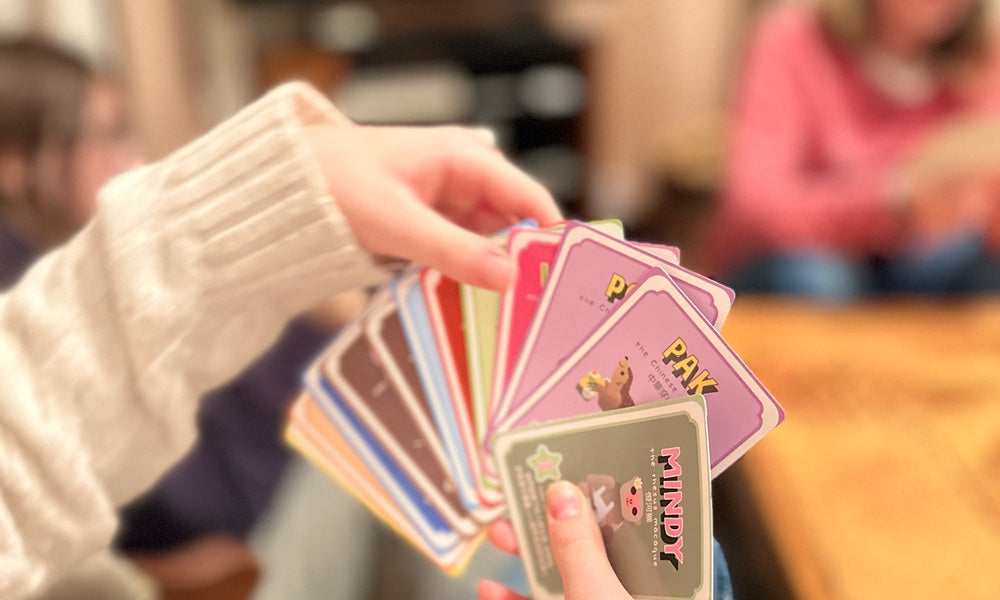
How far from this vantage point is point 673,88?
3.02 meters

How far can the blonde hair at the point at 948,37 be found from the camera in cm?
150

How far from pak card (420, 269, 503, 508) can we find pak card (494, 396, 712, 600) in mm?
54

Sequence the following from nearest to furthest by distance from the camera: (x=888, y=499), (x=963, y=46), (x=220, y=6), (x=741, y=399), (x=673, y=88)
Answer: (x=741, y=399) < (x=888, y=499) < (x=963, y=46) < (x=220, y=6) < (x=673, y=88)

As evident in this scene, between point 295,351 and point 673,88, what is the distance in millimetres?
2511

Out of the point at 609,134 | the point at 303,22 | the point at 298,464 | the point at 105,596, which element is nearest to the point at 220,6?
the point at 303,22

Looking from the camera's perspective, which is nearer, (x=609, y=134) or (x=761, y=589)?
(x=761, y=589)

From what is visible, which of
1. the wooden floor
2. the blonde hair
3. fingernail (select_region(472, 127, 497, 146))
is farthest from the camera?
the blonde hair

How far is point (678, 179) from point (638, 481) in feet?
6.80

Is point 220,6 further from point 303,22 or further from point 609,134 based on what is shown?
point 609,134

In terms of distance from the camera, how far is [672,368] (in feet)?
1.39

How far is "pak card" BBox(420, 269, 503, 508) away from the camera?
546mm

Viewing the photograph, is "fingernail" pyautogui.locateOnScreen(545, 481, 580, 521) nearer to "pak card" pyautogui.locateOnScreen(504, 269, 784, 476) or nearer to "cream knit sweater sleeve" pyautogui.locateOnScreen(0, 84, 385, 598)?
"pak card" pyautogui.locateOnScreen(504, 269, 784, 476)

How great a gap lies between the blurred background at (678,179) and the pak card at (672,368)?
3 cm

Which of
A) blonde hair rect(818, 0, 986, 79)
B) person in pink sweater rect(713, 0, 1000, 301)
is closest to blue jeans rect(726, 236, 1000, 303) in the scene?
person in pink sweater rect(713, 0, 1000, 301)
